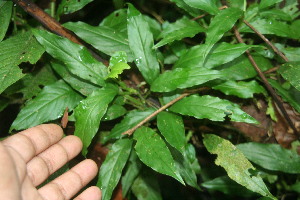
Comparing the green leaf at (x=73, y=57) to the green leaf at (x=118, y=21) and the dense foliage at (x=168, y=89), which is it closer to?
the dense foliage at (x=168, y=89)

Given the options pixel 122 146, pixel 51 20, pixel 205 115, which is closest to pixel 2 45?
pixel 51 20

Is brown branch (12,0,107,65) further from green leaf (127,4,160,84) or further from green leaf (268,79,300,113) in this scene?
green leaf (268,79,300,113)

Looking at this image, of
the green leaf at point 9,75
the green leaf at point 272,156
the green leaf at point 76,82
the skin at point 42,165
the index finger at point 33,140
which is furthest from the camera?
the green leaf at point 272,156

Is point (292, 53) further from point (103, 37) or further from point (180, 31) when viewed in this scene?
point (103, 37)

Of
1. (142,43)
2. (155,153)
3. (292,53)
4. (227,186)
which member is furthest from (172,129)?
(292,53)

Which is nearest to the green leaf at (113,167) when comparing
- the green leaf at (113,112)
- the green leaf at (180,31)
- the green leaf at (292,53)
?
the green leaf at (113,112)

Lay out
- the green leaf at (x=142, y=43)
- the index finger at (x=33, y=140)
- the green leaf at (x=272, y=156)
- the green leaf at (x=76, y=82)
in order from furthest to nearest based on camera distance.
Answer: the green leaf at (x=272, y=156) < the green leaf at (x=76, y=82) < the green leaf at (x=142, y=43) < the index finger at (x=33, y=140)
